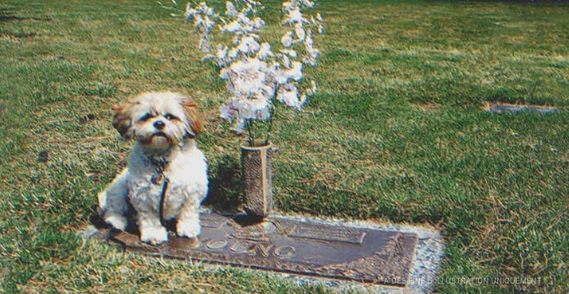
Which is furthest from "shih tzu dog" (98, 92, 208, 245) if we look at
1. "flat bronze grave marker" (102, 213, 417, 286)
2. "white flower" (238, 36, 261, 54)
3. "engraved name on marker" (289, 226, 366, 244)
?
"engraved name on marker" (289, 226, 366, 244)

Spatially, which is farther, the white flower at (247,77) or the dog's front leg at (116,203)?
the dog's front leg at (116,203)

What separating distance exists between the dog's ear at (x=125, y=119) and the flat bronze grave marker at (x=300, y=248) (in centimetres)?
65

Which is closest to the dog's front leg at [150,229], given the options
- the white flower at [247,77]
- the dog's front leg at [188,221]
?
the dog's front leg at [188,221]

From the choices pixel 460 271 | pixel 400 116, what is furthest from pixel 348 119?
pixel 460 271

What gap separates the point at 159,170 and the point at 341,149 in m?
2.01

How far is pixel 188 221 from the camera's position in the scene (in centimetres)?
407

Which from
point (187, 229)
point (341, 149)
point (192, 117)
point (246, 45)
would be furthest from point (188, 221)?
point (341, 149)

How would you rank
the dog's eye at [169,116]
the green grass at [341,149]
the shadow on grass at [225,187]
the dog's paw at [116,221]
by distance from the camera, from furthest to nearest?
the shadow on grass at [225,187] → the dog's paw at [116,221] → the dog's eye at [169,116] → the green grass at [341,149]

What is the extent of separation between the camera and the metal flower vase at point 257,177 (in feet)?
13.6

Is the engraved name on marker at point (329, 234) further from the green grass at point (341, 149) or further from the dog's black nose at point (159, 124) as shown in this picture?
the dog's black nose at point (159, 124)

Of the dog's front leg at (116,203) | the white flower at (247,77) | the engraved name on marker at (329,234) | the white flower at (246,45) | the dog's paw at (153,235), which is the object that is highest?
the white flower at (246,45)

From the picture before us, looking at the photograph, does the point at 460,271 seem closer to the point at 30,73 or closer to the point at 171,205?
the point at 171,205

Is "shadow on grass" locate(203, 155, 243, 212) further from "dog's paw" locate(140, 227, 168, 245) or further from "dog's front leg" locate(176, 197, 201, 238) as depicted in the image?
"dog's paw" locate(140, 227, 168, 245)

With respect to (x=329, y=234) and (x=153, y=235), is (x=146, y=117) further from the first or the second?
(x=329, y=234)
